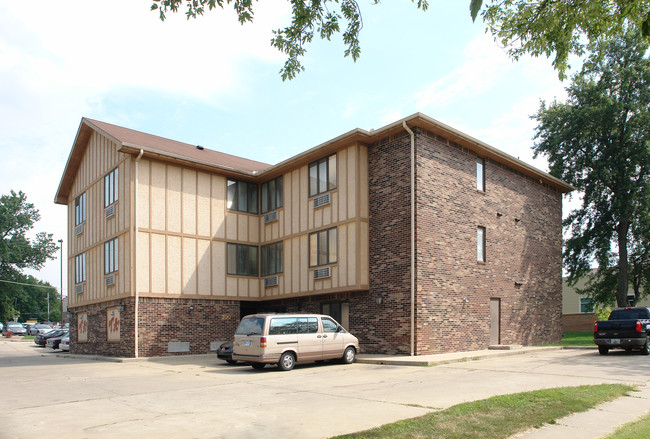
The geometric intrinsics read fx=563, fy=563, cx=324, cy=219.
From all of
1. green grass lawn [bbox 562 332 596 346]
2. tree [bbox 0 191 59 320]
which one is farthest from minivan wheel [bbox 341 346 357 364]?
tree [bbox 0 191 59 320]

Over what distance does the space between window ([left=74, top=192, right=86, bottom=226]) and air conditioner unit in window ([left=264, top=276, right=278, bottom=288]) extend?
10.1 m

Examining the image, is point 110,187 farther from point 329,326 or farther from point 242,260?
point 329,326

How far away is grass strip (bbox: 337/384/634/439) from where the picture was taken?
7.16 metres

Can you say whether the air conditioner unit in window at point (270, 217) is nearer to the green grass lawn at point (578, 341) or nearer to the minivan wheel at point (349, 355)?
the minivan wheel at point (349, 355)

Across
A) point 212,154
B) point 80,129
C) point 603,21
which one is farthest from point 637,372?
point 80,129

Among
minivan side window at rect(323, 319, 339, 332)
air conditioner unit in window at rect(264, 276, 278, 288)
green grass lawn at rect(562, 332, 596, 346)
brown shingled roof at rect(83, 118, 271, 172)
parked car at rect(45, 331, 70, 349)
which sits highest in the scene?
brown shingled roof at rect(83, 118, 271, 172)

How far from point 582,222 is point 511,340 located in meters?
13.4

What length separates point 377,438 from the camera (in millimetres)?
6848

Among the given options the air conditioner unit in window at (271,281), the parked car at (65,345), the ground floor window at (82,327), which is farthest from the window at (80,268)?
the air conditioner unit in window at (271,281)

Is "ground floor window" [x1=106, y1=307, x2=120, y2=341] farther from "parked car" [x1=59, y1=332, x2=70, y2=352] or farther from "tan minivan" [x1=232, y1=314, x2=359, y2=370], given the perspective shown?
"tan minivan" [x1=232, y1=314, x2=359, y2=370]

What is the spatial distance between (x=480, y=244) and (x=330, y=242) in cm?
590

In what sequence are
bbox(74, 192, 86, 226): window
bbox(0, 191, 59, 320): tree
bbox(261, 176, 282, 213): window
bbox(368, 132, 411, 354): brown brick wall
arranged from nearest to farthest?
bbox(368, 132, 411, 354): brown brick wall < bbox(261, 176, 282, 213): window < bbox(74, 192, 86, 226): window < bbox(0, 191, 59, 320): tree

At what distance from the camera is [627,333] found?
18.5 meters

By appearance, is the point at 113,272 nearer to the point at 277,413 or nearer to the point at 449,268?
the point at 449,268
